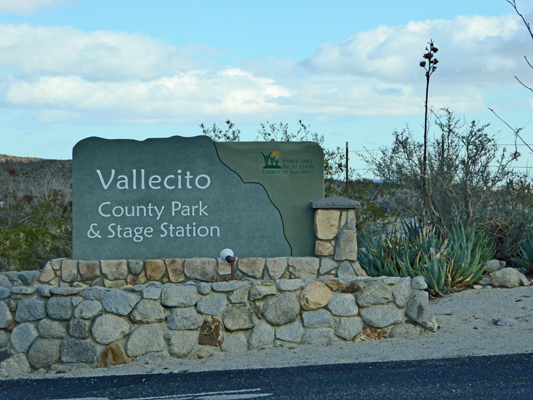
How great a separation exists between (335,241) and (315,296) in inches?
64.3

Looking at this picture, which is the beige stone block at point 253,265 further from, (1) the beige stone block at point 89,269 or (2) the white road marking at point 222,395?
(2) the white road marking at point 222,395

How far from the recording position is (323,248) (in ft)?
29.1

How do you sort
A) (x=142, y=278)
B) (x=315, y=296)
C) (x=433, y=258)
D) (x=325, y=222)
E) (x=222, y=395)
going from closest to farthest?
(x=222, y=395), (x=315, y=296), (x=142, y=278), (x=325, y=222), (x=433, y=258)

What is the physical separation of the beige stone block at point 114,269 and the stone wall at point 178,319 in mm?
1426

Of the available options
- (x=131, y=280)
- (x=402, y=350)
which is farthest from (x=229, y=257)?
(x=402, y=350)

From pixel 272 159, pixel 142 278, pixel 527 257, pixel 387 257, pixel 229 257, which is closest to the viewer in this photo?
pixel 229 257

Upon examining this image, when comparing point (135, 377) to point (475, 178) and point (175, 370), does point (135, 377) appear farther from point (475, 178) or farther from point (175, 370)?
point (475, 178)

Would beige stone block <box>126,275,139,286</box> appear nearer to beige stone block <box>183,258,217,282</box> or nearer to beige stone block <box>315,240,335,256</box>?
beige stone block <box>183,258,217,282</box>

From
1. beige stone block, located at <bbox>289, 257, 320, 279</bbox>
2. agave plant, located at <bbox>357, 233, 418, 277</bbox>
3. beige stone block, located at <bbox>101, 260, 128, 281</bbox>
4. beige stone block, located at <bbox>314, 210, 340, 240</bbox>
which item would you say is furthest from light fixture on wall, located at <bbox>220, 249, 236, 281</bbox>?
agave plant, located at <bbox>357, 233, 418, 277</bbox>

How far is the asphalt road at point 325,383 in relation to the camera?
17.5 ft

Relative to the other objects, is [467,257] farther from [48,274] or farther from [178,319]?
[48,274]

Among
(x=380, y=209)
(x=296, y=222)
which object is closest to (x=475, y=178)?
(x=380, y=209)

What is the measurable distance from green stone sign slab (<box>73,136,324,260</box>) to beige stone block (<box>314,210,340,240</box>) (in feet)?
0.53

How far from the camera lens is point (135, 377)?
255 inches
